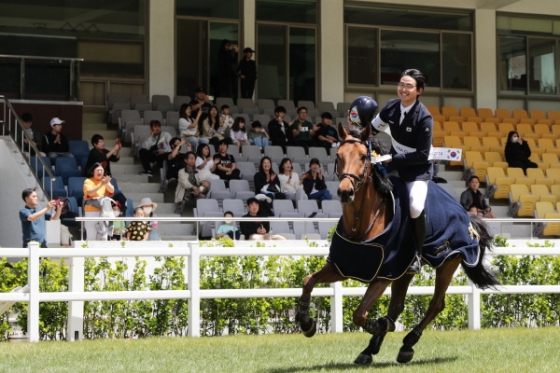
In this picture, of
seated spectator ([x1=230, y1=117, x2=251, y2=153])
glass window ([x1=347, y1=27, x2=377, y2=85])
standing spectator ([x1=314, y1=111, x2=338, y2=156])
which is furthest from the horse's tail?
glass window ([x1=347, y1=27, x2=377, y2=85])

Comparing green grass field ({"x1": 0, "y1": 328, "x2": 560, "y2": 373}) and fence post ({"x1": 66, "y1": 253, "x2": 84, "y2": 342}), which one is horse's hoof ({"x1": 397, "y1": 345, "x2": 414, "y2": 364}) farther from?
fence post ({"x1": 66, "y1": 253, "x2": 84, "y2": 342})

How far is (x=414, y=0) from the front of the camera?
85.1 ft

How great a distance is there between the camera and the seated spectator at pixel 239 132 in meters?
19.8

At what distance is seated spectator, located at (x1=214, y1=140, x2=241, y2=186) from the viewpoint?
17.7 m

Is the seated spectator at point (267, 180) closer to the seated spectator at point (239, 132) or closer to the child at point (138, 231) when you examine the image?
the seated spectator at point (239, 132)

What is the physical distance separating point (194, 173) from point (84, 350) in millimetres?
8509

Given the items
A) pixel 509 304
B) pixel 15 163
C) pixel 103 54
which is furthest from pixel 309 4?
pixel 509 304

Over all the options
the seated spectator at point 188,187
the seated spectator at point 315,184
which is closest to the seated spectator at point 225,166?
the seated spectator at point 188,187

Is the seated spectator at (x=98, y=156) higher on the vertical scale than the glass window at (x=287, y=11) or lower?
lower

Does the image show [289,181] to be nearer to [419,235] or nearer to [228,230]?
[228,230]

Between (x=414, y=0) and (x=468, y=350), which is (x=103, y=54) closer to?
(x=414, y=0)

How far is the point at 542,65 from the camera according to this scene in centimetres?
2758

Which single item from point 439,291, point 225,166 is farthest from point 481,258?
point 225,166

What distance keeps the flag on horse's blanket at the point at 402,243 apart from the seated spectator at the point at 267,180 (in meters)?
8.74
